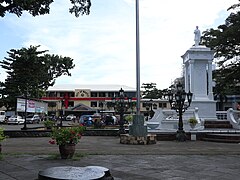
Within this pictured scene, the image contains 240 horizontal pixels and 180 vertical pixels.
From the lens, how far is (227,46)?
3061 cm

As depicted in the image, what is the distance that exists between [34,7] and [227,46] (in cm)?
2406

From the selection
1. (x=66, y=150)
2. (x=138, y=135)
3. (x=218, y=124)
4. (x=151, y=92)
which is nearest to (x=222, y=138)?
(x=138, y=135)

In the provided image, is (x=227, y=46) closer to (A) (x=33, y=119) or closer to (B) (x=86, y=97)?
(A) (x=33, y=119)

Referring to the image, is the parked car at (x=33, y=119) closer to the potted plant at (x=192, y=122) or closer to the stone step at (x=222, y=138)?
the potted plant at (x=192, y=122)

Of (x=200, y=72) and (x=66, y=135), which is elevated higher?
(x=200, y=72)

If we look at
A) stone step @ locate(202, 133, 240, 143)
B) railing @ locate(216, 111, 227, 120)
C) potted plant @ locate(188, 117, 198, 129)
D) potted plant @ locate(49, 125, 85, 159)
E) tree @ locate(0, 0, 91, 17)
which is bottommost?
stone step @ locate(202, 133, 240, 143)

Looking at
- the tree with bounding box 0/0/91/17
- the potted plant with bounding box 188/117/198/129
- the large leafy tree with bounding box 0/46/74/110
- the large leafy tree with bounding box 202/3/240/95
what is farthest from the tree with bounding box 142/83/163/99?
the tree with bounding box 0/0/91/17

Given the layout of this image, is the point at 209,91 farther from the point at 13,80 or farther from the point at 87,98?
the point at 87,98

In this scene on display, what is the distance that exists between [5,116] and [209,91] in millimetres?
35689

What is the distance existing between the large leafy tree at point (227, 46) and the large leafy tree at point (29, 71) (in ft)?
80.5

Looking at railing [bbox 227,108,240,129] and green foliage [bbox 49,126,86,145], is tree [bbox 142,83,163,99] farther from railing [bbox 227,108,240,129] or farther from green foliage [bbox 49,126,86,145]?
green foliage [bbox 49,126,86,145]

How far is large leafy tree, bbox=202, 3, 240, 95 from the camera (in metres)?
28.5

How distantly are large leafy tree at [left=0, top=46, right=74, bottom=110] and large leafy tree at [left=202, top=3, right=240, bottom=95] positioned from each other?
2455 cm

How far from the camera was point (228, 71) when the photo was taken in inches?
1242
